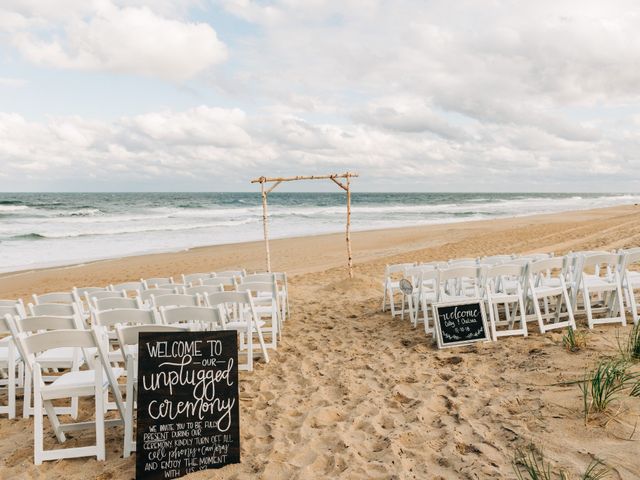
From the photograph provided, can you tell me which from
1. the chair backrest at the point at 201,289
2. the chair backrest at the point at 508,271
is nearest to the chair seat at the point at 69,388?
the chair backrest at the point at 201,289

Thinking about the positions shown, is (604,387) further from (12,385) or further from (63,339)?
(12,385)

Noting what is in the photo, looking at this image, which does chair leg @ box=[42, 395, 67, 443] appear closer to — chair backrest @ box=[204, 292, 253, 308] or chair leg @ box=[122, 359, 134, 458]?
chair leg @ box=[122, 359, 134, 458]

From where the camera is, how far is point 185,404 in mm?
3592

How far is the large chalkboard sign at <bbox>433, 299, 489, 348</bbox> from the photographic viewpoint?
594 centimetres

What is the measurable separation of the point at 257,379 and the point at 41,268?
1418cm

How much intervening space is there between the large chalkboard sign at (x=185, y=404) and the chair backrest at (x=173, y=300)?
68.2 inches

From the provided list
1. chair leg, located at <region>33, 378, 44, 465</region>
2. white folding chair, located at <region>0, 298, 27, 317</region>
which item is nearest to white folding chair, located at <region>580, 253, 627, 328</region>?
chair leg, located at <region>33, 378, 44, 465</region>

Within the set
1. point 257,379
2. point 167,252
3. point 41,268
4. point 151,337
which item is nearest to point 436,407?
point 257,379

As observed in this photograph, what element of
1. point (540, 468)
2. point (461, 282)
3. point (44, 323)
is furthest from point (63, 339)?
point (461, 282)

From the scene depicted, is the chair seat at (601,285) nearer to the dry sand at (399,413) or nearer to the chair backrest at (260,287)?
the dry sand at (399,413)

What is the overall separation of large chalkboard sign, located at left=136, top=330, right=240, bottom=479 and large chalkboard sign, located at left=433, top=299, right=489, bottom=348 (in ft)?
9.94

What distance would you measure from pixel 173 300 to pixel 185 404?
1.93 meters

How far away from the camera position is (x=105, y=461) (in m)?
3.74

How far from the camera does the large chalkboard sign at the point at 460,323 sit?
5.94 meters
